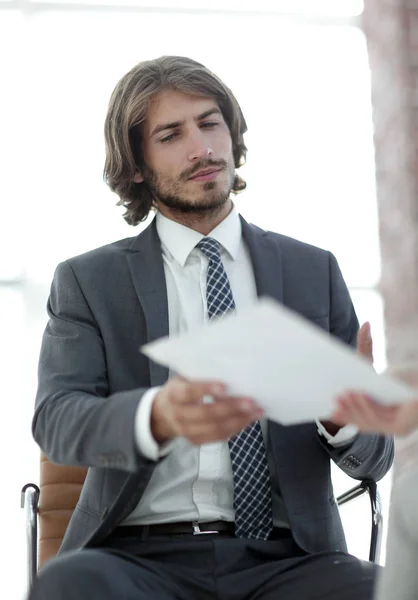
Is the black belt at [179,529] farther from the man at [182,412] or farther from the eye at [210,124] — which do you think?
the eye at [210,124]

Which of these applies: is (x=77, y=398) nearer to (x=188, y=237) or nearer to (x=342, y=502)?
(x=188, y=237)

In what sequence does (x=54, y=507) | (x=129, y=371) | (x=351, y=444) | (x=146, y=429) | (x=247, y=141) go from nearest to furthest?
(x=146, y=429) → (x=351, y=444) → (x=129, y=371) → (x=54, y=507) → (x=247, y=141)

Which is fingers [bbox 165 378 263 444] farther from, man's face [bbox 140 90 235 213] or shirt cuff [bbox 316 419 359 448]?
man's face [bbox 140 90 235 213]

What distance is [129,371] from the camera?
1790 millimetres

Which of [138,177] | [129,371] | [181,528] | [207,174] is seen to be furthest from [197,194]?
[181,528]

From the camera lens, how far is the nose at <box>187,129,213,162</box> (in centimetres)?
194

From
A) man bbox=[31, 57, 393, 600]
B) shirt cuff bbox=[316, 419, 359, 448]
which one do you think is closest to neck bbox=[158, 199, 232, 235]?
man bbox=[31, 57, 393, 600]

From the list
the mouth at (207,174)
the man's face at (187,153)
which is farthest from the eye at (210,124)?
the mouth at (207,174)

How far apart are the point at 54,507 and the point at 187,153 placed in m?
0.73

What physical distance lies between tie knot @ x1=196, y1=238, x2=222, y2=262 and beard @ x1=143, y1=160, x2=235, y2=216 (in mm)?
69

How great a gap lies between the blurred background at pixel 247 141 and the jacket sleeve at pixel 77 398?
1244 millimetres

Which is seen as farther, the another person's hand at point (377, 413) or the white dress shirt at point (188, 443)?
the white dress shirt at point (188, 443)

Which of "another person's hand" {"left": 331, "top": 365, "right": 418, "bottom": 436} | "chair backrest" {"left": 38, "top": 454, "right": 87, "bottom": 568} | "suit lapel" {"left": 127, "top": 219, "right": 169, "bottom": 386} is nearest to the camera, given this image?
"another person's hand" {"left": 331, "top": 365, "right": 418, "bottom": 436}

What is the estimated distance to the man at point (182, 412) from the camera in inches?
56.7
